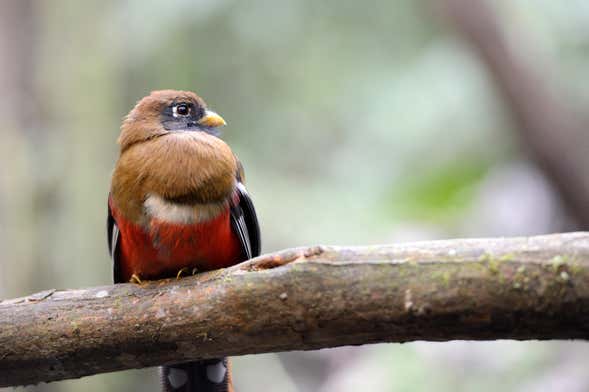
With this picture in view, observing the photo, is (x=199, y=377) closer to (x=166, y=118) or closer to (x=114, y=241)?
(x=114, y=241)

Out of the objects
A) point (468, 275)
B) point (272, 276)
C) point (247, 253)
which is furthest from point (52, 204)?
point (468, 275)

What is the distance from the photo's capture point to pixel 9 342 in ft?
9.27

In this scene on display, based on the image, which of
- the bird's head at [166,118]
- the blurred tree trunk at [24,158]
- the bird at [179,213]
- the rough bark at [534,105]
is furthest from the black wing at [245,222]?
the blurred tree trunk at [24,158]

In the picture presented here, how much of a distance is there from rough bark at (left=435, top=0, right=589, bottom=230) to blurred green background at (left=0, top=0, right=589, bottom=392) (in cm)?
18

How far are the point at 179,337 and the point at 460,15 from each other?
9.58 feet

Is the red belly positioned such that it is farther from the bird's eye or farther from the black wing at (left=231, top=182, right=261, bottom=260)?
the bird's eye

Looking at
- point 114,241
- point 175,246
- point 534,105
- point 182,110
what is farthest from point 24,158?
point 534,105

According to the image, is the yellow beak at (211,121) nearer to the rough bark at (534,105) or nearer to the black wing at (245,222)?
the black wing at (245,222)

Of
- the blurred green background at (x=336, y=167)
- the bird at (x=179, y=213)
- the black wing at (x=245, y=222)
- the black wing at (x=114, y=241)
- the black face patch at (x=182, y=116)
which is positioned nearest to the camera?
the bird at (x=179, y=213)

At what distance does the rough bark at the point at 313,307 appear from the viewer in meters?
2.28

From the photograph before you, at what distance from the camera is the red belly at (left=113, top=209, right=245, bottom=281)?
328 centimetres

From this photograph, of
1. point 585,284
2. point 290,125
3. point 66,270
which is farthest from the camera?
point 290,125

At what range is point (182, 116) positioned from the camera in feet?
12.6

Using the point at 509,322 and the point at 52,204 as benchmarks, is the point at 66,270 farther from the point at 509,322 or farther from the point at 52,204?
the point at 509,322
